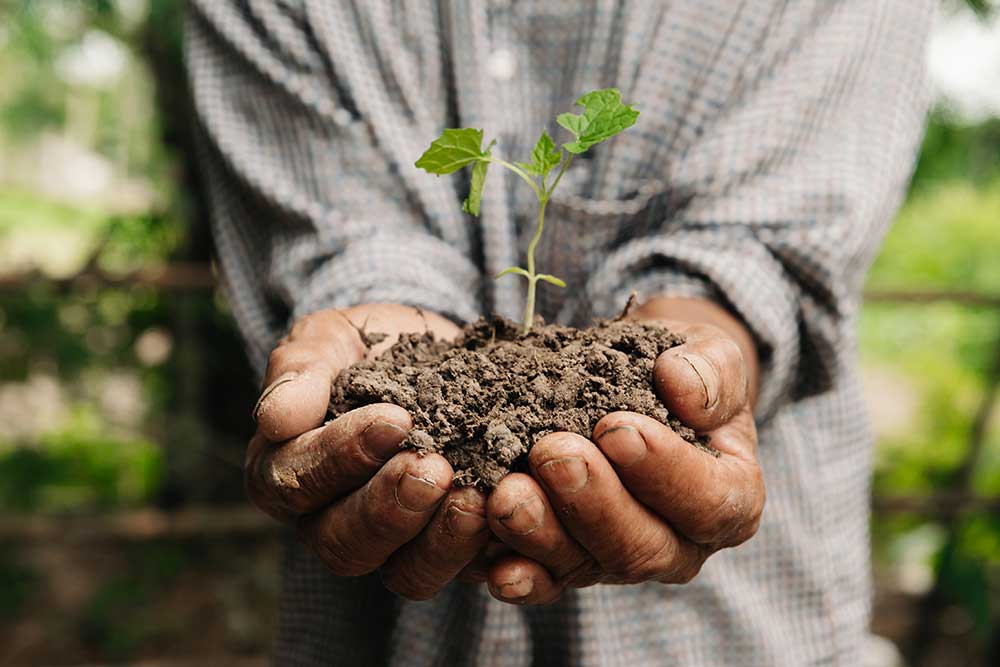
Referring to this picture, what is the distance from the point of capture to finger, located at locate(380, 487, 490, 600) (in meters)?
0.93

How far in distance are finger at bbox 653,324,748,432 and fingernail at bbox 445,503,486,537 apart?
281mm

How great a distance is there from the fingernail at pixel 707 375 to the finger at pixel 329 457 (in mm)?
355

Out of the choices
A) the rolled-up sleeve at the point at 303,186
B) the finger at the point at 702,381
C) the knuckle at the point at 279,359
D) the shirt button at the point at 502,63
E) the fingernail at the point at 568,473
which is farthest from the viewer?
the shirt button at the point at 502,63

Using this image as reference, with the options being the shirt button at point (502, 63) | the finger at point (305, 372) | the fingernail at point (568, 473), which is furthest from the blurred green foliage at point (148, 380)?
the fingernail at point (568, 473)

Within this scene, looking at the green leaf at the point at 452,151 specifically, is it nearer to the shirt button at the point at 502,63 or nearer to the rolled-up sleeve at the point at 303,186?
the rolled-up sleeve at the point at 303,186

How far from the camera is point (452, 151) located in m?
1.11

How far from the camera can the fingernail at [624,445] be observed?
3.01 ft

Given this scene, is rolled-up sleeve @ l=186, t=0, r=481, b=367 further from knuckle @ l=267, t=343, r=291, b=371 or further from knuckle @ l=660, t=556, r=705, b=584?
knuckle @ l=660, t=556, r=705, b=584

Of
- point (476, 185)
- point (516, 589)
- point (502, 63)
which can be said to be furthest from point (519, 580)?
point (502, 63)

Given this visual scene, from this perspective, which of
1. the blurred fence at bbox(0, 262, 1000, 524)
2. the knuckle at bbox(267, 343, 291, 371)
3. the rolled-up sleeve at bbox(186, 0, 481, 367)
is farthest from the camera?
the blurred fence at bbox(0, 262, 1000, 524)

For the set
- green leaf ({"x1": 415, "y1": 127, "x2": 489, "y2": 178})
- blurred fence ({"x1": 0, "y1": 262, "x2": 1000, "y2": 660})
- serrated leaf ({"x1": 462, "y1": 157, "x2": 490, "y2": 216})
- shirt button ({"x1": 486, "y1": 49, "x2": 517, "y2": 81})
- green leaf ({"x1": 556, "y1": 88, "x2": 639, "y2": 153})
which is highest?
shirt button ({"x1": 486, "y1": 49, "x2": 517, "y2": 81})

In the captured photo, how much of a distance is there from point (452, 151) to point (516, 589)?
1.90 ft

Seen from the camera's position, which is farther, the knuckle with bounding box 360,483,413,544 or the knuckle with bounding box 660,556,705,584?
the knuckle with bounding box 660,556,705,584

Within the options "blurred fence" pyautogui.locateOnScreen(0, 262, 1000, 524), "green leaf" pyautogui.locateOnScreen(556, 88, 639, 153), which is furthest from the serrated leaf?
"blurred fence" pyautogui.locateOnScreen(0, 262, 1000, 524)
